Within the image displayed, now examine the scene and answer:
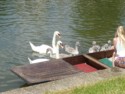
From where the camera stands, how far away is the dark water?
47.8ft

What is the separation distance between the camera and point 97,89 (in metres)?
8.43

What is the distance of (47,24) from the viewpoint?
2005cm

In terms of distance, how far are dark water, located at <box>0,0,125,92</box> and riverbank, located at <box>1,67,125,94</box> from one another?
298cm

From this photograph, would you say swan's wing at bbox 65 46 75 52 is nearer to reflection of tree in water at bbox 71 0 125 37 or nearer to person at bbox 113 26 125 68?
reflection of tree in water at bbox 71 0 125 37

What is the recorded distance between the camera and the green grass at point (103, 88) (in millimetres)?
8312

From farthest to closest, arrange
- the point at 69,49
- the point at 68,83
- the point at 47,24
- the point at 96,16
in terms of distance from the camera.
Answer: the point at 96,16 → the point at 47,24 → the point at 69,49 → the point at 68,83

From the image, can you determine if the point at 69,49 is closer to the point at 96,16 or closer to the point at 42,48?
the point at 42,48

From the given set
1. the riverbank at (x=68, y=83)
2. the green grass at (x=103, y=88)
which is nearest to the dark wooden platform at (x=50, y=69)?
the riverbank at (x=68, y=83)

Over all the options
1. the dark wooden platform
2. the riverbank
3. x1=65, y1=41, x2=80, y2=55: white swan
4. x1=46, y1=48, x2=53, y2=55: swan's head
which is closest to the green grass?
the riverbank

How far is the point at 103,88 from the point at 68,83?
35.6 inches

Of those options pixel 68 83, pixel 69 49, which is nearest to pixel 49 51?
pixel 69 49

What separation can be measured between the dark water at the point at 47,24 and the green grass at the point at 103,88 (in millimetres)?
3673

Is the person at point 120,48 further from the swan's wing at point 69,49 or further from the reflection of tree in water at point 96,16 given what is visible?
the reflection of tree in water at point 96,16

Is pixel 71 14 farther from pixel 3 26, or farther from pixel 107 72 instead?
pixel 107 72
